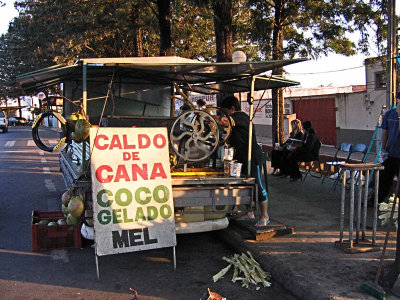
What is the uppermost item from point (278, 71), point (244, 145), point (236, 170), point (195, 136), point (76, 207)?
point (278, 71)

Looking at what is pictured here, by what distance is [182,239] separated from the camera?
19.8 ft

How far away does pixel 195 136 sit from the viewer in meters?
5.41

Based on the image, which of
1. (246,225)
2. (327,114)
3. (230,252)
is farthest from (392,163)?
(327,114)

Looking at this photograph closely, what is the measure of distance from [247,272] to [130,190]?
1.65 m

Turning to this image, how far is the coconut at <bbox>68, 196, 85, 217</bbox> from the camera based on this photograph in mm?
4641

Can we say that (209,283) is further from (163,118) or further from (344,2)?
(344,2)

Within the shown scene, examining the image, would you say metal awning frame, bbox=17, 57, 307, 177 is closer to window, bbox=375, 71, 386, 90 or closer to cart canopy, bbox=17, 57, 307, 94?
cart canopy, bbox=17, 57, 307, 94

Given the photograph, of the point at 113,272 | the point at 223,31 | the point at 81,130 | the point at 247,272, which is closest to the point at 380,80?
the point at 223,31

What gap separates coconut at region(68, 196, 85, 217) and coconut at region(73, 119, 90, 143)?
732 mm

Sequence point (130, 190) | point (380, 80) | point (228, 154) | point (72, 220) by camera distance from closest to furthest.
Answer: point (130, 190) < point (72, 220) < point (228, 154) < point (380, 80)

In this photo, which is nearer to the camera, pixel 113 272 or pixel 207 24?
pixel 113 272

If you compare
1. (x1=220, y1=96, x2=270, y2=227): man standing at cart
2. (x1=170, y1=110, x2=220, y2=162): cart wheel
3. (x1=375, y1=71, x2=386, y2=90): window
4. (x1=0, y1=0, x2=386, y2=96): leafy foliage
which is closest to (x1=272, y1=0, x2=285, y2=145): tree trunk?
(x1=0, y1=0, x2=386, y2=96): leafy foliage

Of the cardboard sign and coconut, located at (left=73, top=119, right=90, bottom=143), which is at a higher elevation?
coconut, located at (left=73, top=119, right=90, bottom=143)

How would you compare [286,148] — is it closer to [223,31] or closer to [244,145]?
[223,31]
